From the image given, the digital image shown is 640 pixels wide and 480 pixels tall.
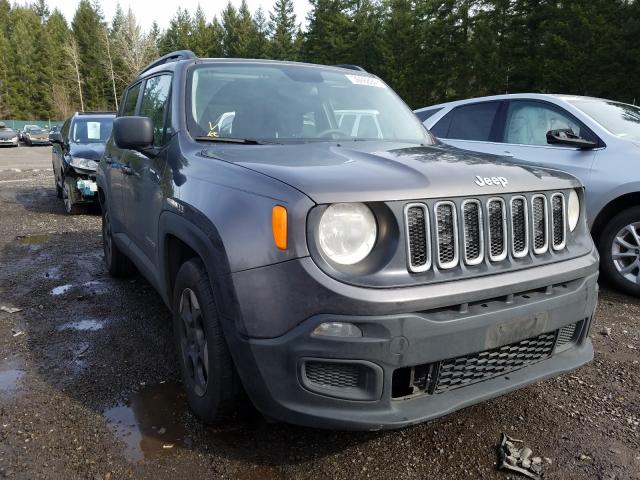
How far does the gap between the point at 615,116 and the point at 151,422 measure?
516cm

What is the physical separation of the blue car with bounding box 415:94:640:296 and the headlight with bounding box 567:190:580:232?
5.29 feet

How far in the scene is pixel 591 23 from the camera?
1114 inches

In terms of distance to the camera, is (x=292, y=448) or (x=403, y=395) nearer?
(x=403, y=395)

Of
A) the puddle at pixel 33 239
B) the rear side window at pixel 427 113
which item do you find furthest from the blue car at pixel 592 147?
the puddle at pixel 33 239

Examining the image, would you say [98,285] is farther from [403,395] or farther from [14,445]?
[403,395]

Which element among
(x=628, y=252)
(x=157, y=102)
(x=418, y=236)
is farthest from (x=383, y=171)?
(x=628, y=252)

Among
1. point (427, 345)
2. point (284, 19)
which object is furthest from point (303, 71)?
point (284, 19)

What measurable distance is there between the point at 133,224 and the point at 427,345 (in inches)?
101

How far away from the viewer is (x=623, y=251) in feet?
15.2

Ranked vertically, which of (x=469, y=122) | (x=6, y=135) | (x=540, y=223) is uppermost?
(x=469, y=122)

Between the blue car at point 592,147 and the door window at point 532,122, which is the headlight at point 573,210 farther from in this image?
the door window at point 532,122

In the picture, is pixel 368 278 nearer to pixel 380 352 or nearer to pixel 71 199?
pixel 380 352

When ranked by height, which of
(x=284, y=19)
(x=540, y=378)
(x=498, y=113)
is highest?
(x=284, y=19)

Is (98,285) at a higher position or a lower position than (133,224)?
lower
